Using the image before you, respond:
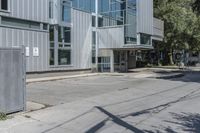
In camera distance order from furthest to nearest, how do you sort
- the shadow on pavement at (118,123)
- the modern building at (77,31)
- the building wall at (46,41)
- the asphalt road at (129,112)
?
the modern building at (77,31) → the building wall at (46,41) → the asphalt road at (129,112) → the shadow on pavement at (118,123)

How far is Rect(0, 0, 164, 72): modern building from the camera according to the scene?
2444cm

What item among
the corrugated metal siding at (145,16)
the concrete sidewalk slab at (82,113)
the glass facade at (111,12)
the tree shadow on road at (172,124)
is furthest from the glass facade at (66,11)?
the tree shadow on road at (172,124)

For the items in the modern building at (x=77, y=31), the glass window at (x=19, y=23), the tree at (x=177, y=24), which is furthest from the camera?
the tree at (x=177, y=24)

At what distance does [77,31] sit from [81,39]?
102 centimetres

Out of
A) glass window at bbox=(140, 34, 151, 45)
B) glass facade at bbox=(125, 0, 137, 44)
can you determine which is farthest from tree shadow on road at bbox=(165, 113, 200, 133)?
glass window at bbox=(140, 34, 151, 45)

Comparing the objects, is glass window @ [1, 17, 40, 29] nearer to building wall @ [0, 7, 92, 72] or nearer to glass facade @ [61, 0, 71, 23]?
building wall @ [0, 7, 92, 72]

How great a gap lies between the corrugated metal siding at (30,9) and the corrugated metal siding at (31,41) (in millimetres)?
962

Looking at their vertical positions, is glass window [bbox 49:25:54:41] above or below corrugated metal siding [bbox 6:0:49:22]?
below

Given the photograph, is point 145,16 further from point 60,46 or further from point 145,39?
point 60,46

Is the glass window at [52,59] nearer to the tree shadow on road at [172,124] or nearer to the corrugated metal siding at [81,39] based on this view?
the corrugated metal siding at [81,39]

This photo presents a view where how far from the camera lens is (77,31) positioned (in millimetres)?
31219

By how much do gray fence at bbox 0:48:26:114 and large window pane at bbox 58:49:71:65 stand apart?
677 inches

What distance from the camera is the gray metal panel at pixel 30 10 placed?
23.9 metres

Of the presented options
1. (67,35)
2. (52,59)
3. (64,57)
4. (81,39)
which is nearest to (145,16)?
(81,39)
